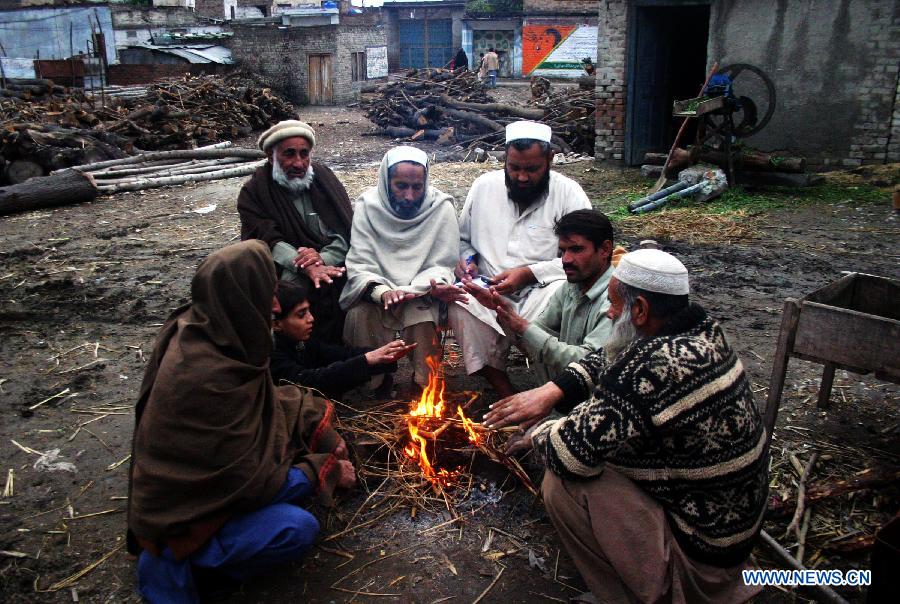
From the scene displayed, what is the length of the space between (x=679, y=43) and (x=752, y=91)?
3449 millimetres

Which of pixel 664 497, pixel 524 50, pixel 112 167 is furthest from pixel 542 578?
pixel 524 50

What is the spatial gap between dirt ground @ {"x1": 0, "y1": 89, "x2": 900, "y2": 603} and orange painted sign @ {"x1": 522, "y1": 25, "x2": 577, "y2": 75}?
92.4ft

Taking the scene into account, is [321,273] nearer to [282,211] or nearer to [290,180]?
[282,211]

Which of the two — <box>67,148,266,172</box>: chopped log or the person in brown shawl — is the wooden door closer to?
<box>67,148,266,172</box>: chopped log

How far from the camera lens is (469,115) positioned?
60.6ft

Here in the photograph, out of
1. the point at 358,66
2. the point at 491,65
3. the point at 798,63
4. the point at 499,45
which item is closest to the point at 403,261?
the point at 798,63

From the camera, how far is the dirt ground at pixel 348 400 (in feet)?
9.98

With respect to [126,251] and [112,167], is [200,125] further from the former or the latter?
[126,251]

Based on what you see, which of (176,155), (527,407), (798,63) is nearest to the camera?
(527,407)

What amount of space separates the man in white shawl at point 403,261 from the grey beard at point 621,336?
5.29 ft

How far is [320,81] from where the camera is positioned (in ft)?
85.9

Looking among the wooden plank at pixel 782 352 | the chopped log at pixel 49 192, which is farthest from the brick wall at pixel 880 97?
the chopped log at pixel 49 192

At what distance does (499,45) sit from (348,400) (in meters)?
35.3

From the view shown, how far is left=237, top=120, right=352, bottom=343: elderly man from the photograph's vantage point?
4.69 m
